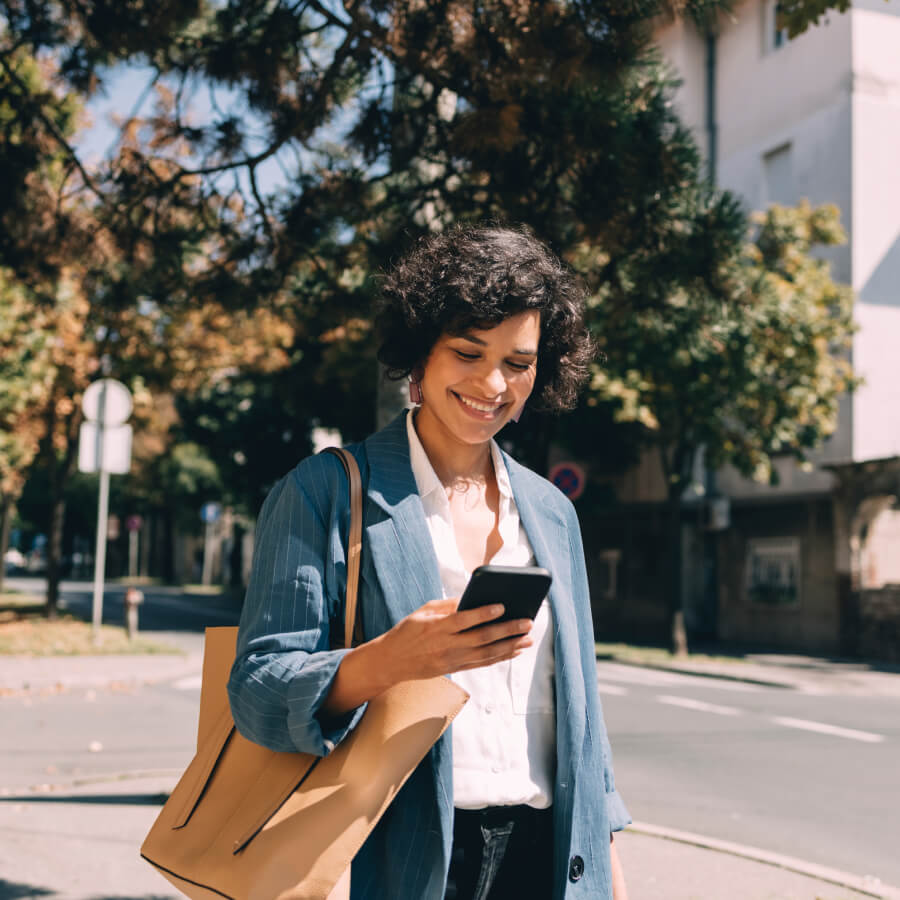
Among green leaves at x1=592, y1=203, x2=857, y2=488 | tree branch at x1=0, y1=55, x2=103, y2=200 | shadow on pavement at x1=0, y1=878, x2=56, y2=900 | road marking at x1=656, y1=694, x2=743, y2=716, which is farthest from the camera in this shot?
green leaves at x1=592, y1=203, x2=857, y2=488

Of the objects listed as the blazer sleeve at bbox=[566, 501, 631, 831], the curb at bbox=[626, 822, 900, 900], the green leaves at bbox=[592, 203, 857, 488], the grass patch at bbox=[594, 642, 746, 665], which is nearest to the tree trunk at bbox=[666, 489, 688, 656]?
the grass patch at bbox=[594, 642, 746, 665]

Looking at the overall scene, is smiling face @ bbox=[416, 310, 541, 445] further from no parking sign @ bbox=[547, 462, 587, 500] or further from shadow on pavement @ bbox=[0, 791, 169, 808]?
no parking sign @ bbox=[547, 462, 587, 500]

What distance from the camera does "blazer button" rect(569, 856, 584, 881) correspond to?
182 cm

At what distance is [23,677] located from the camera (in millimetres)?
11914

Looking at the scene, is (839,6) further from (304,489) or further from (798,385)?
(798,385)

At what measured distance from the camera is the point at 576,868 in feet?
6.00

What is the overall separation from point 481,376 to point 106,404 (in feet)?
41.3

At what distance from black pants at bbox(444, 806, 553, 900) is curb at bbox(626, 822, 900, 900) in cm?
354

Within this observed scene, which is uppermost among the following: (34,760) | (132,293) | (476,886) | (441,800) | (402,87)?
(402,87)

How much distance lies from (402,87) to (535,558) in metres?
3.78

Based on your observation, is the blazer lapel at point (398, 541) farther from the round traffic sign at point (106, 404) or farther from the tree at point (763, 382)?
the tree at point (763, 382)

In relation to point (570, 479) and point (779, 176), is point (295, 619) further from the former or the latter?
point (779, 176)

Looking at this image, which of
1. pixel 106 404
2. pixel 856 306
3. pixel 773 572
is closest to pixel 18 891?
pixel 106 404

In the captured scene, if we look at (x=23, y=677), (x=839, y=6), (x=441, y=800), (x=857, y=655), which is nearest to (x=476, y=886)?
(x=441, y=800)
